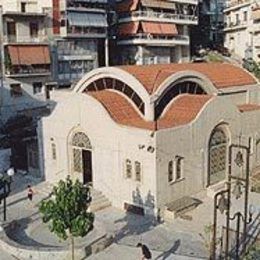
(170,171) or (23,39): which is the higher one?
(23,39)

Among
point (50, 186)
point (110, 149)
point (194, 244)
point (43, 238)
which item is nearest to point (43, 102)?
point (50, 186)

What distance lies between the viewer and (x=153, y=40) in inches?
2076

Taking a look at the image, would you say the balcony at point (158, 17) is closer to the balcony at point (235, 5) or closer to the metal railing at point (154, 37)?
the metal railing at point (154, 37)

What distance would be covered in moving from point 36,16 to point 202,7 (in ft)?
89.1

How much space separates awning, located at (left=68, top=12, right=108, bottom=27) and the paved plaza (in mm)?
25206

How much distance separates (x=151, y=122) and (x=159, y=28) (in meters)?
29.6

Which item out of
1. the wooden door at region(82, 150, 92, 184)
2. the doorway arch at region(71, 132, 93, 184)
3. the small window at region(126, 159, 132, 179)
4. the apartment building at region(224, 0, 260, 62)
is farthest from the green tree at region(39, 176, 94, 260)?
the apartment building at region(224, 0, 260, 62)

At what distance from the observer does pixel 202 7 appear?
64.9 meters

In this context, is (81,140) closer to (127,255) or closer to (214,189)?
(214,189)

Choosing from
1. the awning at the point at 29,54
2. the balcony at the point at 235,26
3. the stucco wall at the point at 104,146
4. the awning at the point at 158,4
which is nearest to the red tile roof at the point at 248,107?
the stucco wall at the point at 104,146

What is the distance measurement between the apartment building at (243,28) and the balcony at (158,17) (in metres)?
7.18

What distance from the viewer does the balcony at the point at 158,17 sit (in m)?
51.8

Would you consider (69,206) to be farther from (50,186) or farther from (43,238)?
(50,186)

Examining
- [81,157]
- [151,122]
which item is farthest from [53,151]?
[151,122]
